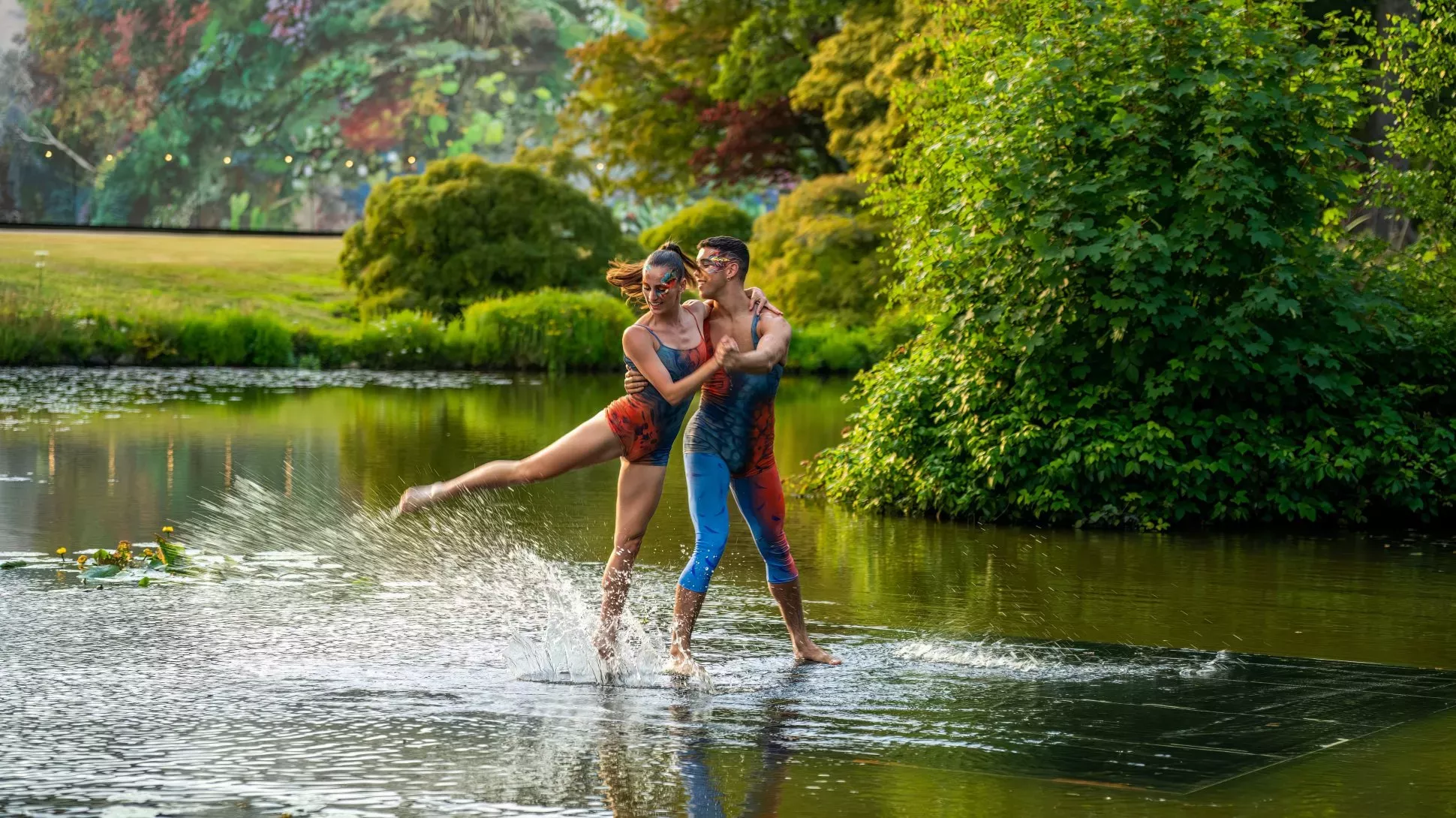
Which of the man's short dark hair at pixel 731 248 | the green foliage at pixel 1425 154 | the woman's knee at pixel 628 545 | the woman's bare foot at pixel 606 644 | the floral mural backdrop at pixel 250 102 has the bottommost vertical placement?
the woman's bare foot at pixel 606 644

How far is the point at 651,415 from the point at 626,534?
51 cm

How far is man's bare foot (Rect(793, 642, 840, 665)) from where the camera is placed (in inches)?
329

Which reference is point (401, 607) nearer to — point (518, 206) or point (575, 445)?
point (575, 445)

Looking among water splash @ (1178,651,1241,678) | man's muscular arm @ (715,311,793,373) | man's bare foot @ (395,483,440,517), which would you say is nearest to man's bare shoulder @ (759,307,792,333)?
man's muscular arm @ (715,311,793,373)

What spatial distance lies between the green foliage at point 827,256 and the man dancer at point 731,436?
31.3m

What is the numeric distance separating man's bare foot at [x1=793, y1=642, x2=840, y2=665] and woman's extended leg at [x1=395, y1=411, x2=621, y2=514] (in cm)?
118

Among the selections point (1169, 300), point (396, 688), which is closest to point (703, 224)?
point (1169, 300)

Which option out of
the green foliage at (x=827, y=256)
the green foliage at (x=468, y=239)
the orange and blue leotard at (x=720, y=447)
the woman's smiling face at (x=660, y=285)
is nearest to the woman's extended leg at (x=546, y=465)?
the orange and blue leotard at (x=720, y=447)

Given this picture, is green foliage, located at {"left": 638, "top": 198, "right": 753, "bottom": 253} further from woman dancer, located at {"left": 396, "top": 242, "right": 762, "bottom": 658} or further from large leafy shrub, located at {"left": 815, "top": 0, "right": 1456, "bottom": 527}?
woman dancer, located at {"left": 396, "top": 242, "right": 762, "bottom": 658}

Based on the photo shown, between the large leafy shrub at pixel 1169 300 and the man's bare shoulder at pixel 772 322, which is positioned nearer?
the man's bare shoulder at pixel 772 322

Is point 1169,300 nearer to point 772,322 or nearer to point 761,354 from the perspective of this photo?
point 772,322

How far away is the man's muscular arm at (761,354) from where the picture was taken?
794 cm

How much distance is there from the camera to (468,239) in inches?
1791

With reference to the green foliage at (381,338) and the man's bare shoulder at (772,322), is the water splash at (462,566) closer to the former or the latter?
the man's bare shoulder at (772,322)
